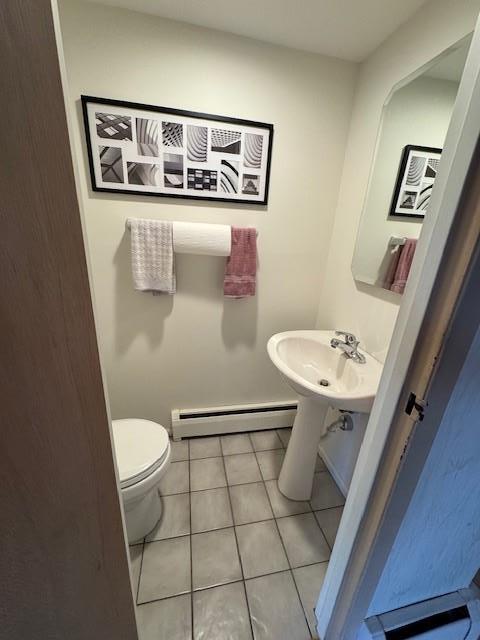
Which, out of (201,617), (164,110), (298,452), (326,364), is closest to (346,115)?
(164,110)

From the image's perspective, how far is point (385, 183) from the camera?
1.10m

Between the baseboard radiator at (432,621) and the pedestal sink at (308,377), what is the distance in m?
0.53

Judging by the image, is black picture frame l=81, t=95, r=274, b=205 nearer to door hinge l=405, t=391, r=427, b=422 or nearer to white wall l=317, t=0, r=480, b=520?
white wall l=317, t=0, r=480, b=520

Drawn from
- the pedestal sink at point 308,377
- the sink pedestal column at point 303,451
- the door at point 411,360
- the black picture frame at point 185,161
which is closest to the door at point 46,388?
the door at point 411,360

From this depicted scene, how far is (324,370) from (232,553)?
933 millimetres

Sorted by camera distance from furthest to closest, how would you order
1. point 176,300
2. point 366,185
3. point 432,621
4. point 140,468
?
point 176,300 → point 366,185 → point 140,468 → point 432,621

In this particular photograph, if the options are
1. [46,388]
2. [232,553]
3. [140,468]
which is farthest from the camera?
[232,553]

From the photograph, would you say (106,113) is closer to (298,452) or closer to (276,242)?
(276,242)

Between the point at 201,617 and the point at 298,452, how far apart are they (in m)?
0.71

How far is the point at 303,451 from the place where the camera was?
4.14 ft

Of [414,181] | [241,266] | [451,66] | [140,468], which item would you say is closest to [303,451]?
[140,468]

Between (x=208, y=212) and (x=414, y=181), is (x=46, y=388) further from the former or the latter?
(x=414, y=181)

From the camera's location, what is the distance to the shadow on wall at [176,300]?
134 centimetres

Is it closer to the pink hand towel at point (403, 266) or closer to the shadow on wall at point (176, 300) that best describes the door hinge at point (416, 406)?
the pink hand towel at point (403, 266)
